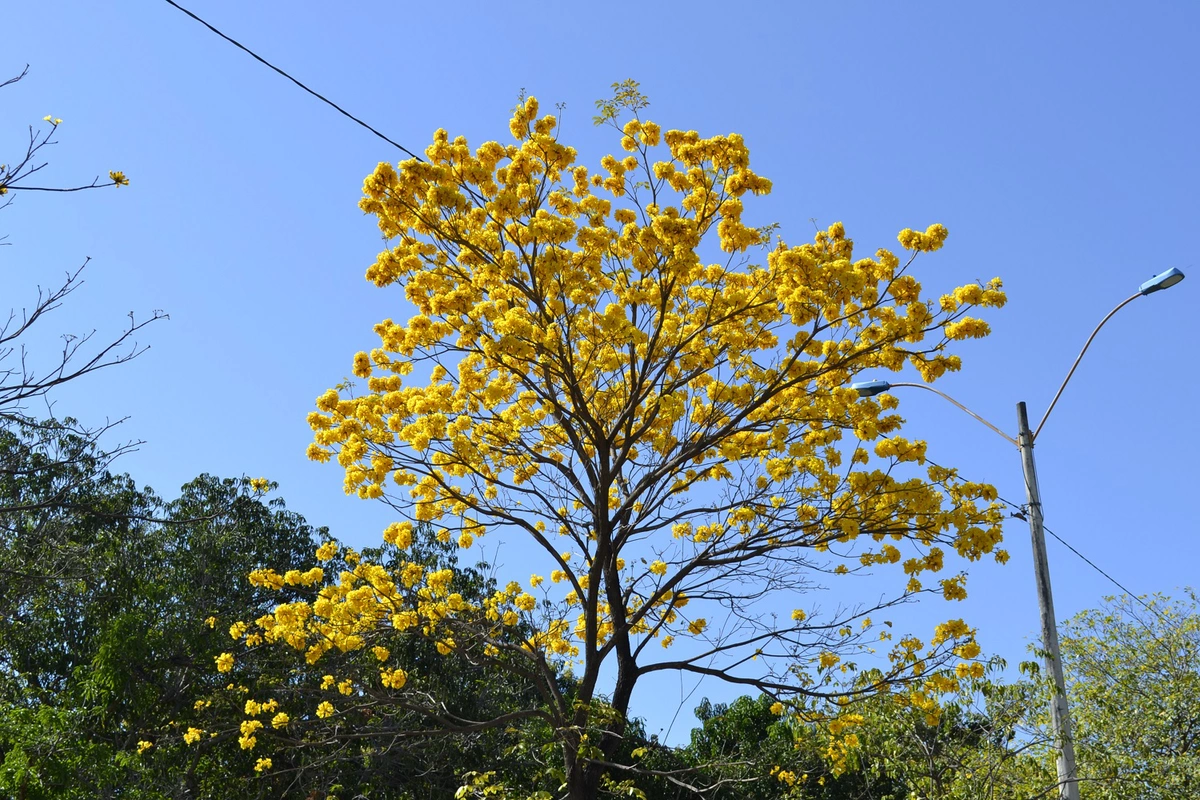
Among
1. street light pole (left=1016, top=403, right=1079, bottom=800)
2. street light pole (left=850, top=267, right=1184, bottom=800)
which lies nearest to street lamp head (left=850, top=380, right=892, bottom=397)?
street light pole (left=850, top=267, right=1184, bottom=800)

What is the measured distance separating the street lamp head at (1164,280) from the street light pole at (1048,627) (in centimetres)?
141

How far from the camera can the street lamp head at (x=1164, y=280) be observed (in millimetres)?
8766

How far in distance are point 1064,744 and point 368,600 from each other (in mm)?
5430

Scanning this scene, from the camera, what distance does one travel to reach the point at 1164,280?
8828mm

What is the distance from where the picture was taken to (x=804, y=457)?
8.52 meters

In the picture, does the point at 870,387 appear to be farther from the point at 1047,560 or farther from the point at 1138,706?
the point at 1138,706

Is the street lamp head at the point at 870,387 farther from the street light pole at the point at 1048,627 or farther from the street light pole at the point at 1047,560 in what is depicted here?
the street light pole at the point at 1048,627

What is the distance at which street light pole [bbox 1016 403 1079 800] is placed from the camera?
26.3 feet

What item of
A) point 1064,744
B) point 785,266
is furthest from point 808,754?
point 785,266

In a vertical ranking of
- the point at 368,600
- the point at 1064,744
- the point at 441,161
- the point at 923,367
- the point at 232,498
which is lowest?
the point at 1064,744

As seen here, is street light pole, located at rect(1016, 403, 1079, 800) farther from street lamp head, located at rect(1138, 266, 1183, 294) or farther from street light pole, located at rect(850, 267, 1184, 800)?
street lamp head, located at rect(1138, 266, 1183, 294)

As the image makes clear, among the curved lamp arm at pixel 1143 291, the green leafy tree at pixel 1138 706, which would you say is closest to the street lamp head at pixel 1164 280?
the curved lamp arm at pixel 1143 291

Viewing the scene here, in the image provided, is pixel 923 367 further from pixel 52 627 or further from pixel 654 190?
pixel 52 627

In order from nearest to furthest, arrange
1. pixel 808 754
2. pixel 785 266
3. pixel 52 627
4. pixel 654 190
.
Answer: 1. pixel 785 266
2. pixel 654 190
3. pixel 808 754
4. pixel 52 627
